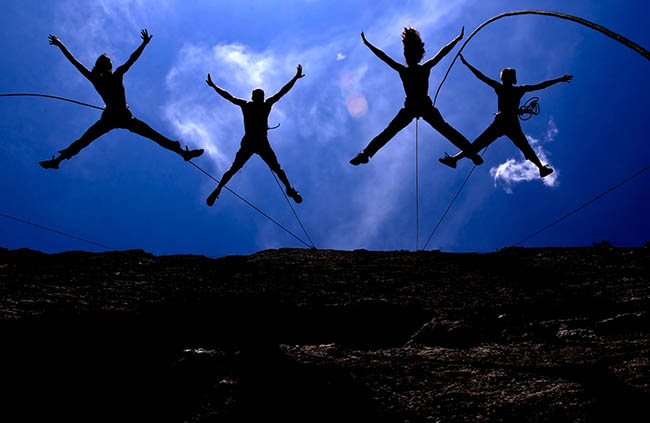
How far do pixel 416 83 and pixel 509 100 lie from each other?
85.0 inches

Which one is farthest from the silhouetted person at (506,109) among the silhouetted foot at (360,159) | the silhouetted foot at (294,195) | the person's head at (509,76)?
the silhouetted foot at (294,195)

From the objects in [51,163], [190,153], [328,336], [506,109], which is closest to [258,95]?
[190,153]

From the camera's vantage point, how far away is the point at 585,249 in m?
5.09

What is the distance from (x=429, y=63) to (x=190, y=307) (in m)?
5.53

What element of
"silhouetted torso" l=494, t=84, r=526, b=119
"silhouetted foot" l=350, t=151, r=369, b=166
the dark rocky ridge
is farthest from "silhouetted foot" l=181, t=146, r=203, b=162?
"silhouetted torso" l=494, t=84, r=526, b=119

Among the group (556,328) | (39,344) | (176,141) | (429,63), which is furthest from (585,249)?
(176,141)

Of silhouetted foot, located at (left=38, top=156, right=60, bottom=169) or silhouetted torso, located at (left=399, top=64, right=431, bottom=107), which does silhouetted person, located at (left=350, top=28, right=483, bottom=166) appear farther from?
silhouetted foot, located at (left=38, top=156, right=60, bottom=169)

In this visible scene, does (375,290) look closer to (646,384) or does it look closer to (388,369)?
(388,369)

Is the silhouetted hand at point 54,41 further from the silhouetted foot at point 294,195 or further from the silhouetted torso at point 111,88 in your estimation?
the silhouetted foot at point 294,195

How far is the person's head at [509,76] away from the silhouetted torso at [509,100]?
0.12 metres

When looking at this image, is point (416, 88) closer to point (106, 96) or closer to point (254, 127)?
point (254, 127)

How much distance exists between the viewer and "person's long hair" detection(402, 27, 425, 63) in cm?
731

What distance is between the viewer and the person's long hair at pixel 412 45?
7312mm

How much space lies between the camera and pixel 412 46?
7352 millimetres
